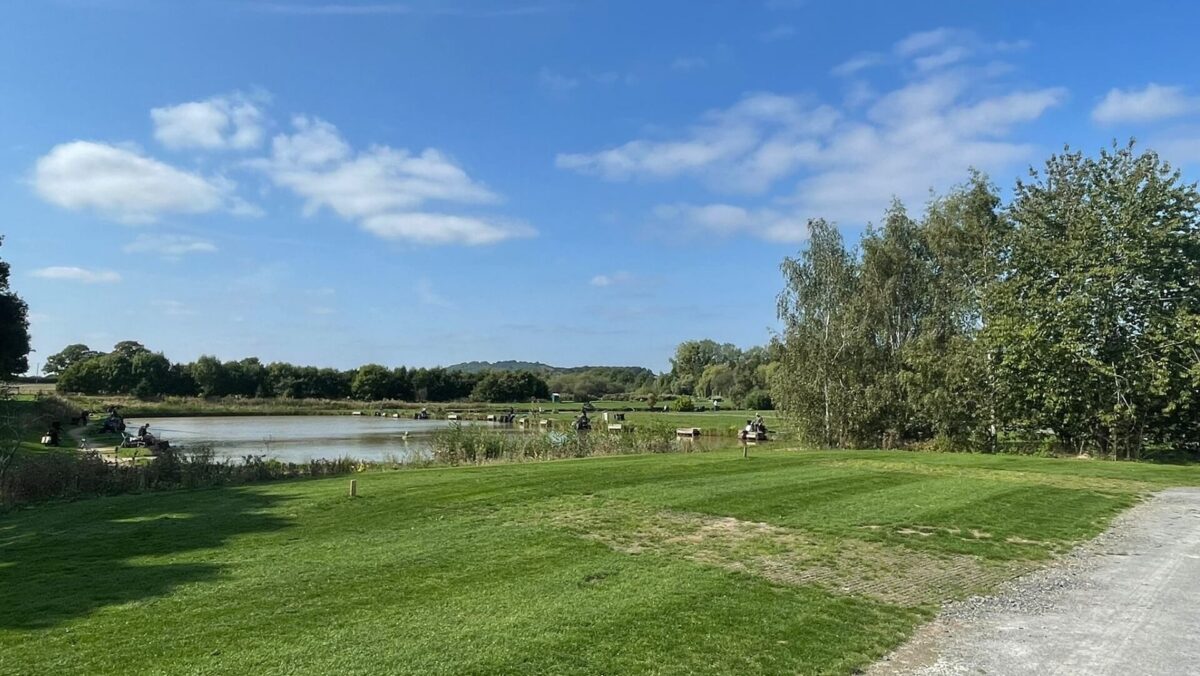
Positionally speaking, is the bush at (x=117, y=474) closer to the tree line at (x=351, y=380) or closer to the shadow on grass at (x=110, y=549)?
the shadow on grass at (x=110, y=549)

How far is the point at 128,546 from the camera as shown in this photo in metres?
9.44

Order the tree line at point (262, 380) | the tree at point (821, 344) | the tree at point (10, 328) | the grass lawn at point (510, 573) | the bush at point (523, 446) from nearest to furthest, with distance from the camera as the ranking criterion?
the grass lawn at point (510, 573) → the bush at point (523, 446) → the tree at point (821, 344) → the tree at point (10, 328) → the tree line at point (262, 380)

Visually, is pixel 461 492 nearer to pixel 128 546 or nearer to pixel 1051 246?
pixel 128 546

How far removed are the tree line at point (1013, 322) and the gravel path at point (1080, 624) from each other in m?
19.7

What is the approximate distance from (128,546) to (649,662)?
25.4 feet

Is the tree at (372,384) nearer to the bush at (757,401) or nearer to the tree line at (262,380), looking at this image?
the tree line at (262,380)

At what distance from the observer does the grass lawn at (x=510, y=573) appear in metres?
5.56

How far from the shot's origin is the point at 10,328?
46.4m

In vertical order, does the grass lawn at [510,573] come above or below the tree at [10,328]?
below

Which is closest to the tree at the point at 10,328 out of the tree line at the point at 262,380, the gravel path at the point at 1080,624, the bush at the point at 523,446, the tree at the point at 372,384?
the bush at the point at 523,446

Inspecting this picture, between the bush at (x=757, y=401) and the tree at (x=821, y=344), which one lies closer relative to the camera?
the tree at (x=821, y=344)

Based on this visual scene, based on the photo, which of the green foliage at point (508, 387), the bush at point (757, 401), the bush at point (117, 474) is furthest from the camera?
the green foliage at point (508, 387)

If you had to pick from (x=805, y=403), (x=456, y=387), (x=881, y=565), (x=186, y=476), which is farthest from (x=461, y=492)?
(x=456, y=387)

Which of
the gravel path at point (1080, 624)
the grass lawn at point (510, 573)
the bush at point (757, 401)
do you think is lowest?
the gravel path at point (1080, 624)
